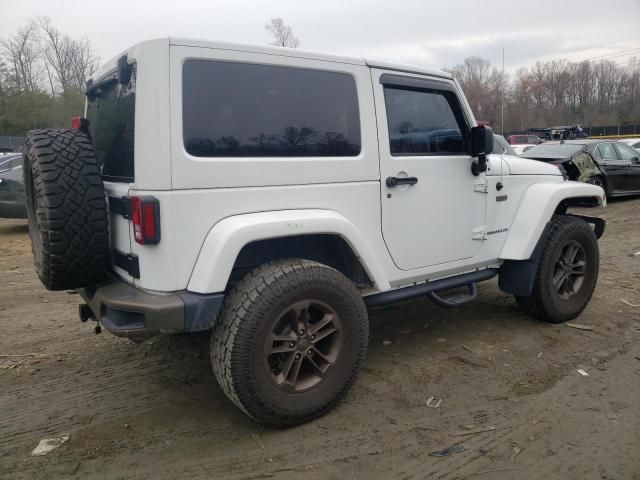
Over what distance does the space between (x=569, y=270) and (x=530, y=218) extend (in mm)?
770

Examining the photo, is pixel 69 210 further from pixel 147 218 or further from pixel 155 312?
pixel 155 312

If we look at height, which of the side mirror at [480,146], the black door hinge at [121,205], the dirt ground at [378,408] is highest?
the side mirror at [480,146]

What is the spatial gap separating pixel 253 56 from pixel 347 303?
149 centimetres

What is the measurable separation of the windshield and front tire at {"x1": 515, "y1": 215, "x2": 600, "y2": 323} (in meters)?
3.32

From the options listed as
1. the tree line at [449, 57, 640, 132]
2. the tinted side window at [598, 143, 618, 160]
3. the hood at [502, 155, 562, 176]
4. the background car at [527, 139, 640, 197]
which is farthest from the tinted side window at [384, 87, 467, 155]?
the tree line at [449, 57, 640, 132]

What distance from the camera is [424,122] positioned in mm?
3645

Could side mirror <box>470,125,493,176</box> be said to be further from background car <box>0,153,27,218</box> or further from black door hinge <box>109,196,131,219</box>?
background car <box>0,153,27,218</box>

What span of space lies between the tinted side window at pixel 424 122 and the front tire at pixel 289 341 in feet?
3.66

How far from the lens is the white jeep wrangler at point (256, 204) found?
259 centimetres

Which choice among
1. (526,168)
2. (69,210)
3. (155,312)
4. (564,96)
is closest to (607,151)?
(526,168)

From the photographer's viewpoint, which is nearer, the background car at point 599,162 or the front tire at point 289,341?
the front tire at point 289,341

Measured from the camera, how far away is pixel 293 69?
299cm

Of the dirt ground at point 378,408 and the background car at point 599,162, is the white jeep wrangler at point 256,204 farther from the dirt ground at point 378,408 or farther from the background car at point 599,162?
the background car at point 599,162

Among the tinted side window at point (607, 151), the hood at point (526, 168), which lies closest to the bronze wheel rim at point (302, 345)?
the hood at point (526, 168)
